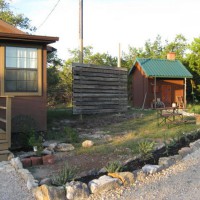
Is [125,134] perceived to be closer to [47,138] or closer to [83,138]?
[83,138]

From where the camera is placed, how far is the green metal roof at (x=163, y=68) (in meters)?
21.4

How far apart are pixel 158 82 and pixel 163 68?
1.06 meters

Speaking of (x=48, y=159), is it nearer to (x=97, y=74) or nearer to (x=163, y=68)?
(x=97, y=74)

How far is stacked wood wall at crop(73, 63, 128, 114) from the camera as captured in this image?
13.7 m

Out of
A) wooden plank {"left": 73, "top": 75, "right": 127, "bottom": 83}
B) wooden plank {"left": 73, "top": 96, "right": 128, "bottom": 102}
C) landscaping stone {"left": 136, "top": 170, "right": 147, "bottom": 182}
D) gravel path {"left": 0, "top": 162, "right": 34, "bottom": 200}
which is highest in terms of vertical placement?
wooden plank {"left": 73, "top": 75, "right": 127, "bottom": 83}

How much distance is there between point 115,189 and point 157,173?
1.00 meters

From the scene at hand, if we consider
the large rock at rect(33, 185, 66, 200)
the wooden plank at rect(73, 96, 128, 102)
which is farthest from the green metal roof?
the large rock at rect(33, 185, 66, 200)

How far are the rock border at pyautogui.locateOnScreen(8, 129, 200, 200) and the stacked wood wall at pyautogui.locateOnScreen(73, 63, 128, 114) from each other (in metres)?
7.85

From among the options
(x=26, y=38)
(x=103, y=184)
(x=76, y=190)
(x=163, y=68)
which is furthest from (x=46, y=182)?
(x=163, y=68)

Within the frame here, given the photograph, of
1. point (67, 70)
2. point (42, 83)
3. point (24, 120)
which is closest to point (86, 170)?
point (24, 120)

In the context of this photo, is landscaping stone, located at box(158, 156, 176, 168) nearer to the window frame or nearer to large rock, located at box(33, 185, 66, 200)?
large rock, located at box(33, 185, 66, 200)

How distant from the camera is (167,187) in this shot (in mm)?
4891

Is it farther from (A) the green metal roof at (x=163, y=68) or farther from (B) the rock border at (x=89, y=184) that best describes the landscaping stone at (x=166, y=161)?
(A) the green metal roof at (x=163, y=68)

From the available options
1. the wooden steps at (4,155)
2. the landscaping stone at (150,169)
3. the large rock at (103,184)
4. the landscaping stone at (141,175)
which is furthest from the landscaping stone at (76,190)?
the wooden steps at (4,155)
